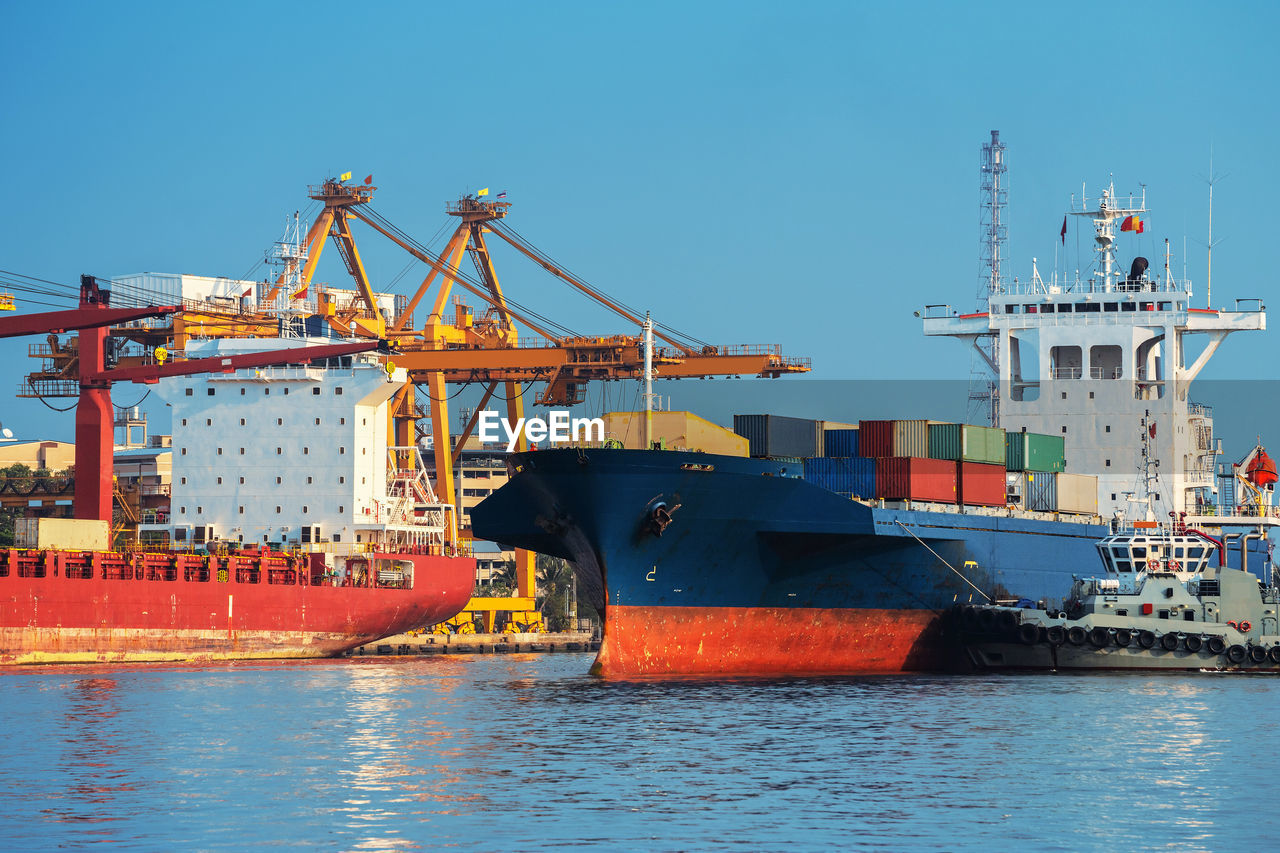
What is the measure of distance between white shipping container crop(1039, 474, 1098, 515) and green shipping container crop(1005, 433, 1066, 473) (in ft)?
1.61

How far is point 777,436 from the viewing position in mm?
38875

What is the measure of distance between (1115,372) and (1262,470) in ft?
18.0

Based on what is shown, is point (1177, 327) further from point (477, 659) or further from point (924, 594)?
point (477, 659)

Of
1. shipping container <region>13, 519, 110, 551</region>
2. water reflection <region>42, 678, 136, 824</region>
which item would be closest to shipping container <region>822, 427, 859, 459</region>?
water reflection <region>42, 678, 136, 824</region>

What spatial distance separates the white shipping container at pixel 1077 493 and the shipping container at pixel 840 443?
7918 millimetres

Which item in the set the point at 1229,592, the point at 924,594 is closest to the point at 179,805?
the point at 924,594

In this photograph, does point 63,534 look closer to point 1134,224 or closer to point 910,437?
point 910,437

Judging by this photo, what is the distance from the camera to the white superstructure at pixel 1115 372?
48.6 m

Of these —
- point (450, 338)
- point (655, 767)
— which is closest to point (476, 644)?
point (450, 338)

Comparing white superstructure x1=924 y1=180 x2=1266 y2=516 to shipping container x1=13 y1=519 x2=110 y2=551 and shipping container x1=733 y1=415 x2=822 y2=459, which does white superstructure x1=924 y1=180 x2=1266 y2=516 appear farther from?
shipping container x1=13 y1=519 x2=110 y2=551

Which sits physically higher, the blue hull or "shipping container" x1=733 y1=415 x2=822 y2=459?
"shipping container" x1=733 y1=415 x2=822 y2=459

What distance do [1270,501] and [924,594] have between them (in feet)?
51.5

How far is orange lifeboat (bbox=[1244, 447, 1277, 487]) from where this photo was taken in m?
46.5

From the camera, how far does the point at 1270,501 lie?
49.2 meters
